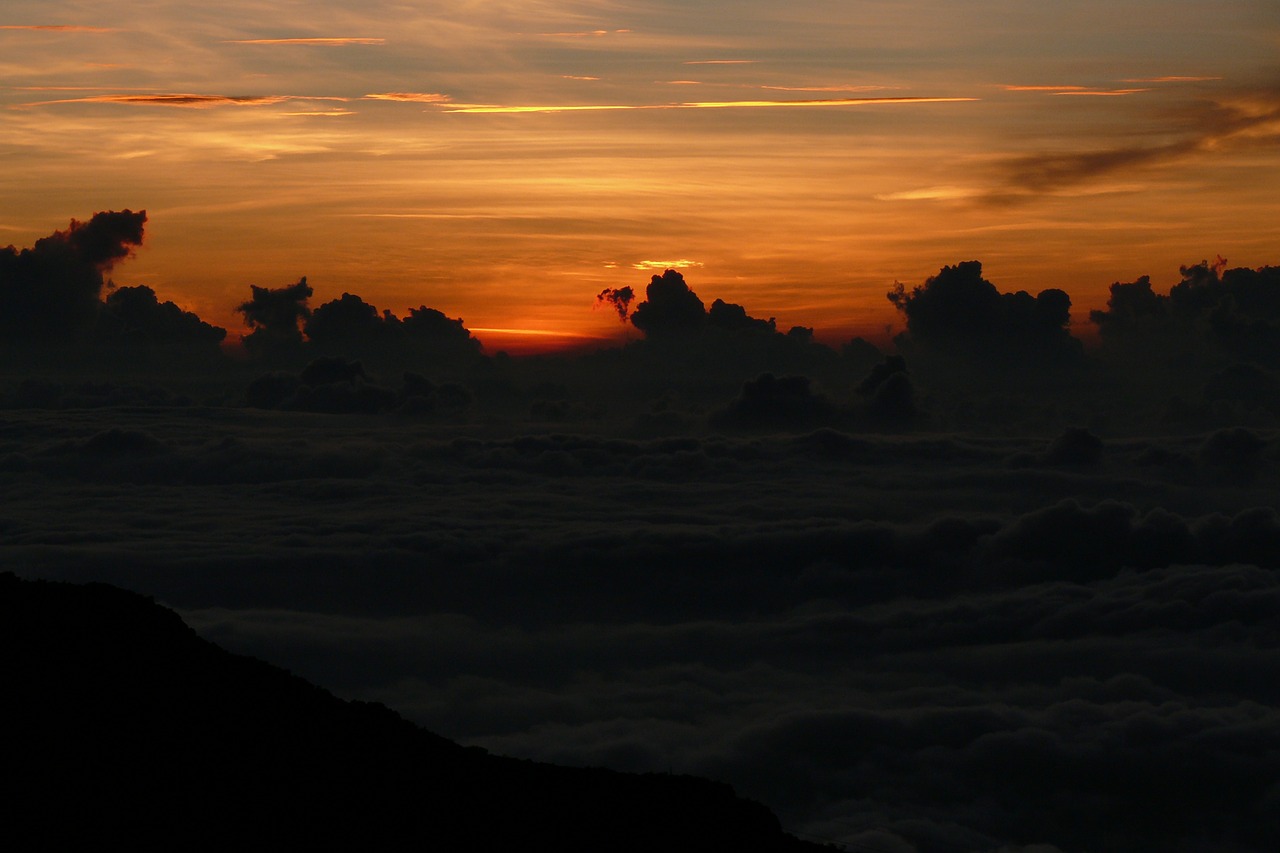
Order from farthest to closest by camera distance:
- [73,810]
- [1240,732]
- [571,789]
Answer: [1240,732] < [571,789] < [73,810]

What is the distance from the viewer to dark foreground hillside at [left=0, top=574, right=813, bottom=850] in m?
38.9

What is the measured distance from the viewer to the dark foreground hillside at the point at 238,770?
38906 millimetres

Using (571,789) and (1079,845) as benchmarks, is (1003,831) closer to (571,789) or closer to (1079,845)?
(1079,845)

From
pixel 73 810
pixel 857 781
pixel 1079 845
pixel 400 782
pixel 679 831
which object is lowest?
pixel 1079 845

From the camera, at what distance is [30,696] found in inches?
1811

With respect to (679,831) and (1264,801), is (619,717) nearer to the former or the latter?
(1264,801)

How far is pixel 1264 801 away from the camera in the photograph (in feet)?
588

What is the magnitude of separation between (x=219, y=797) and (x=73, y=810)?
5.91m

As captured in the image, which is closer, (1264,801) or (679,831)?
(679,831)

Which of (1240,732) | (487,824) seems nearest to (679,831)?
(487,824)

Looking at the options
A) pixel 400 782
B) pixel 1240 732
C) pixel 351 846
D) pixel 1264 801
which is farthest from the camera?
pixel 1240 732

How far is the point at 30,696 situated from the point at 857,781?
5612 inches

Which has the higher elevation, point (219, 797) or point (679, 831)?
point (219, 797)

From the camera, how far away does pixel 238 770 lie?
4478cm
